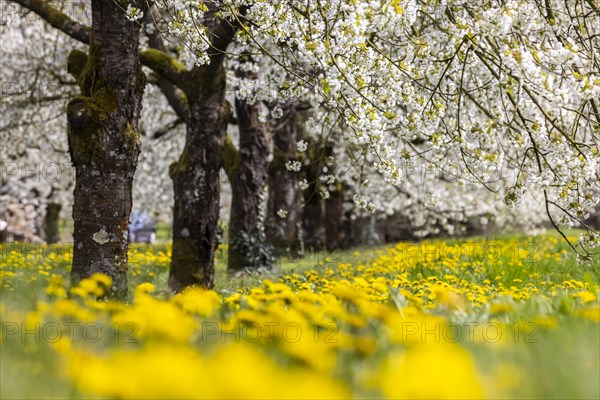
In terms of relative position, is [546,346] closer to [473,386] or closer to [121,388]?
[473,386]

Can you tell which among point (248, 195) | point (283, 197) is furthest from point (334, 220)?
point (248, 195)

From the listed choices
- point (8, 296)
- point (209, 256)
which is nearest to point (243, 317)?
point (8, 296)

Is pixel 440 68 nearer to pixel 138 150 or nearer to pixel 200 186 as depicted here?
pixel 138 150

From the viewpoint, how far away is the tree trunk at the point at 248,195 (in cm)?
1188

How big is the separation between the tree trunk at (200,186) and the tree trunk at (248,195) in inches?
121

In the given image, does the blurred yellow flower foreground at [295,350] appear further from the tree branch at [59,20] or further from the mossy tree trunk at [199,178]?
the tree branch at [59,20]

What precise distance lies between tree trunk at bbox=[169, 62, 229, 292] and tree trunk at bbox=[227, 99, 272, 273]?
10.1 ft

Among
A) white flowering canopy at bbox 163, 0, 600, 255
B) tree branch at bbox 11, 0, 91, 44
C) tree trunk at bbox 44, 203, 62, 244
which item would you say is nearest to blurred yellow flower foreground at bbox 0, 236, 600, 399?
white flowering canopy at bbox 163, 0, 600, 255

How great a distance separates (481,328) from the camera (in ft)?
9.39

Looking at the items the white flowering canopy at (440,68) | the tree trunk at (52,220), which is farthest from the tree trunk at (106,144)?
the tree trunk at (52,220)

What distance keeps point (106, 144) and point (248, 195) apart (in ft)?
18.6

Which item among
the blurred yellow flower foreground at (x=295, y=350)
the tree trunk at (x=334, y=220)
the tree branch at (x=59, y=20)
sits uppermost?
the tree branch at (x=59, y=20)

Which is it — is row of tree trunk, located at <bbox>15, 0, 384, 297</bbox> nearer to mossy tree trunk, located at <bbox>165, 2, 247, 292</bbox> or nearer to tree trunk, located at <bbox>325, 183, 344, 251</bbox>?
mossy tree trunk, located at <bbox>165, 2, 247, 292</bbox>

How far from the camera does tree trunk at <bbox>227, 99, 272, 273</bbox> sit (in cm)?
1188
